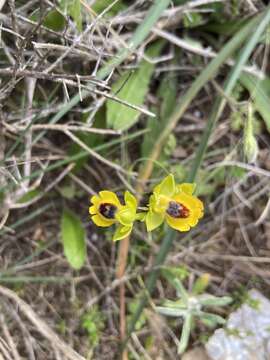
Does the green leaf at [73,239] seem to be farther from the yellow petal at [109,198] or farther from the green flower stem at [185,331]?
the yellow petal at [109,198]

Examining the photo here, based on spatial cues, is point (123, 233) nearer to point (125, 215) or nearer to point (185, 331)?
point (125, 215)

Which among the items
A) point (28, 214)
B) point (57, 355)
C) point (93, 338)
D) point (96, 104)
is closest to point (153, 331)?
point (93, 338)

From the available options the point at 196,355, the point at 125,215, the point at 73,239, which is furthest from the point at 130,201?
the point at 196,355

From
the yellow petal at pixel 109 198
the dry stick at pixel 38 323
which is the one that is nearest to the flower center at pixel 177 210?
the yellow petal at pixel 109 198

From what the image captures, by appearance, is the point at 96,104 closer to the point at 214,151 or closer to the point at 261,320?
the point at 214,151

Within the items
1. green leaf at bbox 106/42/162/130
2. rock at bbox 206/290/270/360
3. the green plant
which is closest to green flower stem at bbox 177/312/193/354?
the green plant

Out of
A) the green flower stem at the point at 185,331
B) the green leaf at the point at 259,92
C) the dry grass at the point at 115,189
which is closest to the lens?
the green flower stem at the point at 185,331

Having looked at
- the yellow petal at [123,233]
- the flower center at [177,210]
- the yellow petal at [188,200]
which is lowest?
the yellow petal at [123,233]
